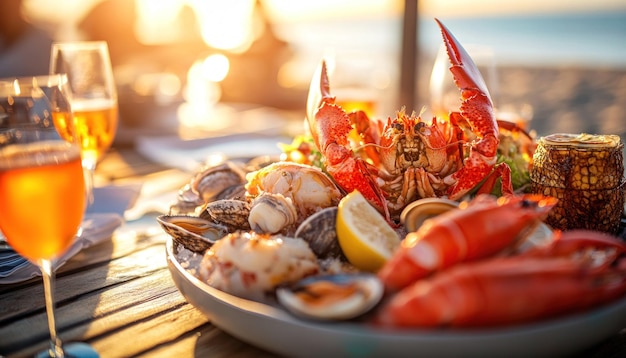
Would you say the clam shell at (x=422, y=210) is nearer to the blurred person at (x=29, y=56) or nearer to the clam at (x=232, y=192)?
the clam at (x=232, y=192)

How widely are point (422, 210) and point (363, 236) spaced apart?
0.15 m

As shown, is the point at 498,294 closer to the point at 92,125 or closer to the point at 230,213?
the point at 230,213

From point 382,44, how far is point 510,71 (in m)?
8.94

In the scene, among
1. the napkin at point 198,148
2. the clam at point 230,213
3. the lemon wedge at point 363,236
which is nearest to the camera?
the lemon wedge at point 363,236

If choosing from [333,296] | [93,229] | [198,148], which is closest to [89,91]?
[93,229]

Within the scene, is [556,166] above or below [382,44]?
below

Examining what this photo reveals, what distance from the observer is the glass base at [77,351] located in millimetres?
864

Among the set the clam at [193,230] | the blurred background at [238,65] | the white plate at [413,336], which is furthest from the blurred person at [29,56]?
the white plate at [413,336]

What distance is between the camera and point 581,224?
1.24 m

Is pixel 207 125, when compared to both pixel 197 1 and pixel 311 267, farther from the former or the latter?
pixel 197 1

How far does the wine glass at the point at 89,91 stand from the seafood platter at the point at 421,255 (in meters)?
0.55

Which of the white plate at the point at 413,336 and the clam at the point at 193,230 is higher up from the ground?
the clam at the point at 193,230

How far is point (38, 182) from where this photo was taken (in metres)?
0.85

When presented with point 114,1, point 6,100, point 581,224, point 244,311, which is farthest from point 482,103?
point 114,1
